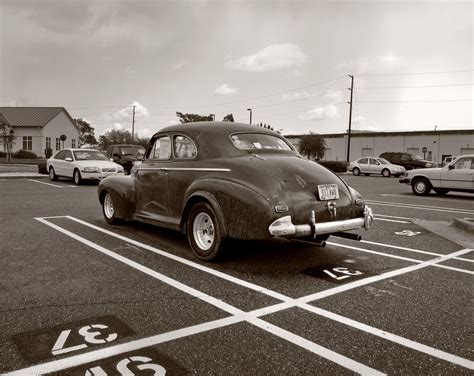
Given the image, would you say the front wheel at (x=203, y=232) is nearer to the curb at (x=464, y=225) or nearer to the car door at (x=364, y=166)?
the curb at (x=464, y=225)

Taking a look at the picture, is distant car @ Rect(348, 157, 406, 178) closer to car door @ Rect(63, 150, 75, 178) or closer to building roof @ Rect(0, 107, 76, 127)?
car door @ Rect(63, 150, 75, 178)

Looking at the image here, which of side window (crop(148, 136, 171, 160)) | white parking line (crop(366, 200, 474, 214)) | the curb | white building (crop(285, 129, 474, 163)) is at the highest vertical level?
white building (crop(285, 129, 474, 163))

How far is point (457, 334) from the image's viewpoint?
3359mm

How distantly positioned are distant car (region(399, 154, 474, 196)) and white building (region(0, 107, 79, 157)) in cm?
5217

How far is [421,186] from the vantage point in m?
16.0

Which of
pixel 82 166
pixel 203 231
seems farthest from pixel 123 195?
pixel 82 166

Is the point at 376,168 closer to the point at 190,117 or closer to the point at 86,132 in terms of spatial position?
the point at 190,117

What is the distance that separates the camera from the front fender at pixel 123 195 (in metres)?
7.12

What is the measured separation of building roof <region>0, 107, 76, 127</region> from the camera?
2295 inches

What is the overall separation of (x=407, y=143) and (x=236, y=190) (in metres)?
54.1

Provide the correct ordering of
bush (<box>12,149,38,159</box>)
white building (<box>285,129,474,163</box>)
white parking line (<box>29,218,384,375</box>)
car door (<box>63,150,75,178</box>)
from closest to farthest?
white parking line (<box>29,218,384,375</box>), car door (<box>63,150,75,178</box>), white building (<box>285,129,474,163</box>), bush (<box>12,149,38,159</box>)

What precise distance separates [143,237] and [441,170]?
12.2 m

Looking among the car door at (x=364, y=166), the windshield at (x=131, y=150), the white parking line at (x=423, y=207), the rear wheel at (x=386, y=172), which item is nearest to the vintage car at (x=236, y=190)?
the white parking line at (x=423, y=207)

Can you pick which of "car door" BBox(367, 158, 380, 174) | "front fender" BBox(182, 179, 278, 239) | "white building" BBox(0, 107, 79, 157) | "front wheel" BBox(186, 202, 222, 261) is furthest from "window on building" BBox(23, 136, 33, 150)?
"front fender" BBox(182, 179, 278, 239)
